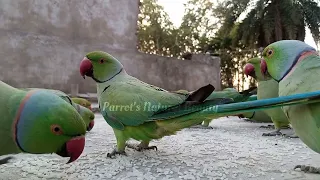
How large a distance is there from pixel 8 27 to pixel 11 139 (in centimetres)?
556

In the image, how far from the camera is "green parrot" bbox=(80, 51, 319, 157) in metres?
1.71

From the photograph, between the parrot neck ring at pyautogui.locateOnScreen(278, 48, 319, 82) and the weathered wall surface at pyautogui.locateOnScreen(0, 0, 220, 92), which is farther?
the weathered wall surface at pyautogui.locateOnScreen(0, 0, 220, 92)

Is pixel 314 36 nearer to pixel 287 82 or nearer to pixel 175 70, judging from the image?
pixel 175 70

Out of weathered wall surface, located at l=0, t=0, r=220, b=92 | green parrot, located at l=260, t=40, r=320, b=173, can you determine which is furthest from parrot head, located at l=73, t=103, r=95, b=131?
weathered wall surface, located at l=0, t=0, r=220, b=92

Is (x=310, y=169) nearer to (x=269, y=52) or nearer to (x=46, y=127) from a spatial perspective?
(x=269, y=52)


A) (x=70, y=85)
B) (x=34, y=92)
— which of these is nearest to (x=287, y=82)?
(x=34, y=92)

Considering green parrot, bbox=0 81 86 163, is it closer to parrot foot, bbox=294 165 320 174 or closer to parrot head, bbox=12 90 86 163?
parrot head, bbox=12 90 86 163

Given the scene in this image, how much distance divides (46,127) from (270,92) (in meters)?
2.48

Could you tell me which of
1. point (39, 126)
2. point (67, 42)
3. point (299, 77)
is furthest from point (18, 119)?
point (67, 42)

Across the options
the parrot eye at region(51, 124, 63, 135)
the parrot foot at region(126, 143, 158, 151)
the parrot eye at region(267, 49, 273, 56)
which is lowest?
the parrot foot at region(126, 143, 158, 151)

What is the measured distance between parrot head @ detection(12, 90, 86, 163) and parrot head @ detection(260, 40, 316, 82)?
3.71ft

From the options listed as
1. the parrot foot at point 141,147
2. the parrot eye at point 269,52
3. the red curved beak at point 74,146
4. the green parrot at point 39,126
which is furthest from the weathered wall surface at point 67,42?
the parrot eye at point 269,52

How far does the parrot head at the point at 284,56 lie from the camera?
5.55 feet

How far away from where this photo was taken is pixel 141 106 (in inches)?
76.0
